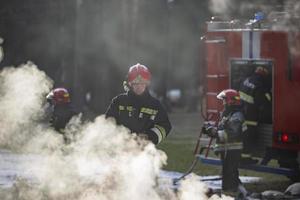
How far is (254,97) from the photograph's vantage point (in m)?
16.4

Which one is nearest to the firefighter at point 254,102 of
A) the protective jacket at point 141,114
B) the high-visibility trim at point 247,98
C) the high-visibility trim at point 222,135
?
the high-visibility trim at point 247,98

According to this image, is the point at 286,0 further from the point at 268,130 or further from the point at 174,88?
the point at 174,88

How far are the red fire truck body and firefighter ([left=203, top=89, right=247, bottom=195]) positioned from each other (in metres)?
0.77

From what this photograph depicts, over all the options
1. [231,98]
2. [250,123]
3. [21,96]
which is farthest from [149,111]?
[250,123]

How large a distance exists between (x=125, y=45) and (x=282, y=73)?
79.5 feet

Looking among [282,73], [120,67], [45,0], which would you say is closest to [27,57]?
[45,0]

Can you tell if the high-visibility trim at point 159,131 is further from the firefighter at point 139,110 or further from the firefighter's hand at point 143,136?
the firefighter's hand at point 143,136

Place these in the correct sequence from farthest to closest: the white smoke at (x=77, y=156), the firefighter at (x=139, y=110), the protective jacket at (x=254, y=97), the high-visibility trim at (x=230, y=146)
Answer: the protective jacket at (x=254, y=97), the high-visibility trim at (x=230, y=146), the firefighter at (x=139, y=110), the white smoke at (x=77, y=156)

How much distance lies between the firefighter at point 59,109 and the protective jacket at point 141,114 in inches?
151

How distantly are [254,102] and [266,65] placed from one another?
668mm

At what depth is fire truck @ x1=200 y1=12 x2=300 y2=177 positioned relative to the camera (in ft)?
51.7

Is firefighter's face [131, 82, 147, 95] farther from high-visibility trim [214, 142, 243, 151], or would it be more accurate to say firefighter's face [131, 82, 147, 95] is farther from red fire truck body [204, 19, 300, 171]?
red fire truck body [204, 19, 300, 171]

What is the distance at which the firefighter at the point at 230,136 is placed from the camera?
50.1 feet

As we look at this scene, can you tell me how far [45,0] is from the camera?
3084 cm
